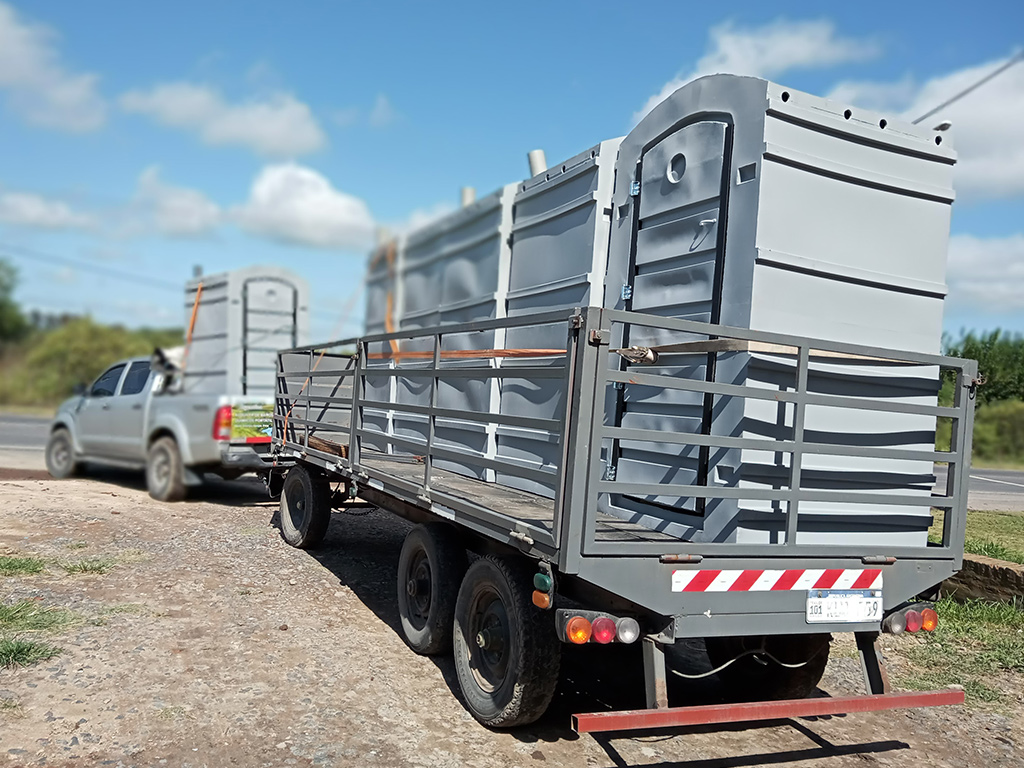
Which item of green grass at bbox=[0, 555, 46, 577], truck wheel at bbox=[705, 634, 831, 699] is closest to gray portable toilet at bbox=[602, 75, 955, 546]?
truck wheel at bbox=[705, 634, 831, 699]

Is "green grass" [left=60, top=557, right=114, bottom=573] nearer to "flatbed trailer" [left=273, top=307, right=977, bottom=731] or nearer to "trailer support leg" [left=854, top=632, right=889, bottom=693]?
"flatbed trailer" [left=273, top=307, right=977, bottom=731]

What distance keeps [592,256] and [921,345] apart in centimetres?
193

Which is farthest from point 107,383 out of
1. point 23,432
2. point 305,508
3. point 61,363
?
point 61,363

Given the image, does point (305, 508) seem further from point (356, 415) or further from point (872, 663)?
point (872, 663)

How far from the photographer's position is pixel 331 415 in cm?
856

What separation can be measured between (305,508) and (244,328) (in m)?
4.15

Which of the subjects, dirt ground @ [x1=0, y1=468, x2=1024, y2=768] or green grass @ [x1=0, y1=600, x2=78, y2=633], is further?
green grass @ [x1=0, y1=600, x2=78, y2=633]

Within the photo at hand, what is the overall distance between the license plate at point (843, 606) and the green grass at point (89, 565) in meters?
5.45

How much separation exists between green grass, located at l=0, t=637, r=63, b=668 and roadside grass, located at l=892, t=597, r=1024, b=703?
512 centimetres

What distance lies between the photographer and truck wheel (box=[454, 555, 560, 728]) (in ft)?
12.9

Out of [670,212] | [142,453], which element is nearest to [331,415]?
[142,453]

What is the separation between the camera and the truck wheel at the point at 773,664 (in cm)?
438

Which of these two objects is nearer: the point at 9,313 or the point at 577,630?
the point at 577,630

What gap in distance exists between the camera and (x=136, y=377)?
35.7 feet
